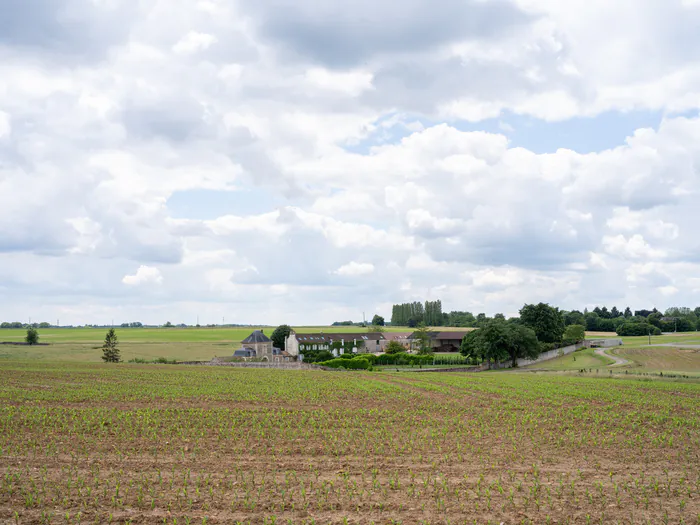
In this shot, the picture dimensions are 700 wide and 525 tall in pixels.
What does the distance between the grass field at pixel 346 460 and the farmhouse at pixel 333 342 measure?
3740 inches

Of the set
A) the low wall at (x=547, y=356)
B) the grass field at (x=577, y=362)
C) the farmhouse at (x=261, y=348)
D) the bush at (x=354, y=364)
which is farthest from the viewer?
the farmhouse at (x=261, y=348)

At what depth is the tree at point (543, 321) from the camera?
109 metres

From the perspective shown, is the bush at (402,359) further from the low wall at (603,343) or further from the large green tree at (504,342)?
the low wall at (603,343)

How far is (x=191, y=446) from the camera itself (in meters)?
21.7

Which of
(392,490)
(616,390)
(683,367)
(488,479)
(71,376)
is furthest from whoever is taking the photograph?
(683,367)

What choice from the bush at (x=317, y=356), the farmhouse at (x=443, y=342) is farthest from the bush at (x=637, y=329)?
the bush at (x=317, y=356)

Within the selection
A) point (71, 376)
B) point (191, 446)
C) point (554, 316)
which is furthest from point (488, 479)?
point (554, 316)

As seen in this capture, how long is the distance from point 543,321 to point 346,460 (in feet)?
320

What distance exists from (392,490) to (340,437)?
310 inches

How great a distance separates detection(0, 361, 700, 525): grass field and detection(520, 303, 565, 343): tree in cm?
7388

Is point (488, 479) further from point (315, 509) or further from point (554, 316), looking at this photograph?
point (554, 316)

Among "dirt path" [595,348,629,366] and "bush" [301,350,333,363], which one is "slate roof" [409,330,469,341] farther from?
"dirt path" [595,348,629,366]

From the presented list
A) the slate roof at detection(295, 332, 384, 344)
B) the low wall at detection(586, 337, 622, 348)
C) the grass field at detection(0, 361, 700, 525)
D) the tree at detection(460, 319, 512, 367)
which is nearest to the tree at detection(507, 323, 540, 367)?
the tree at detection(460, 319, 512, 367)

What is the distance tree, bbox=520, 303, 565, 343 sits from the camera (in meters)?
109
